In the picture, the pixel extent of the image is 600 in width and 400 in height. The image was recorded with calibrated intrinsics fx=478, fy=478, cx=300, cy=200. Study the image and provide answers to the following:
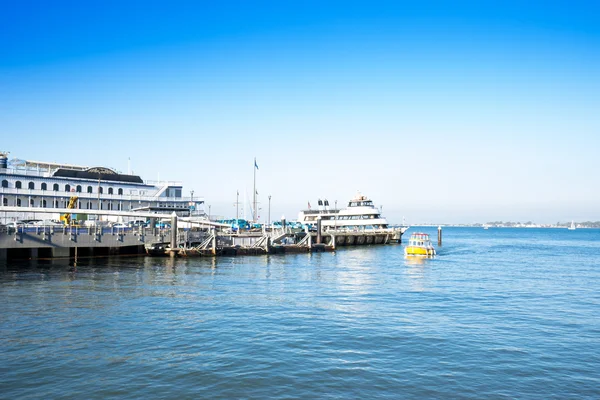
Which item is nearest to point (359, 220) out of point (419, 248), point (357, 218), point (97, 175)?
point (357, 218)

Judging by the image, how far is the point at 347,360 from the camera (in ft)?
65.4

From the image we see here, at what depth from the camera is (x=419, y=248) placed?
252ft

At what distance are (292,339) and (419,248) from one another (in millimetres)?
57096

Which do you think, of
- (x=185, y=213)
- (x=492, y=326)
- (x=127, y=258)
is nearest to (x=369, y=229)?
(x=185, y=213)

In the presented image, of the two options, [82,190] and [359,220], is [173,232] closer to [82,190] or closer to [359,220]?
[82,190]

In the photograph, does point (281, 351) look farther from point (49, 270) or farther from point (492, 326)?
point (49, 270)

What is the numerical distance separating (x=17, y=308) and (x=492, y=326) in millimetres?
27816

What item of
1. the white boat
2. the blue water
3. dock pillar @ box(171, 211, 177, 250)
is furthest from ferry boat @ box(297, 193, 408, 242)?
the blue water

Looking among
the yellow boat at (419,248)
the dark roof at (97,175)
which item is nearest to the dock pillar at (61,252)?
the dark roof at (97,175)

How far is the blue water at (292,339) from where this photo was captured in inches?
676

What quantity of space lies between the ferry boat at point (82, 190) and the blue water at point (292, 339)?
41.5 m

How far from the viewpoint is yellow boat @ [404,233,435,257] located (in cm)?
7656

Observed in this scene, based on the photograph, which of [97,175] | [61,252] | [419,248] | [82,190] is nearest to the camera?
[61,252]

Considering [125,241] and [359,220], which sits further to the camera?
[359,220]
